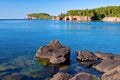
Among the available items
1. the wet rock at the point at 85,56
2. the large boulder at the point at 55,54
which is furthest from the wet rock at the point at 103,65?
the large boulder at the point at 55,54

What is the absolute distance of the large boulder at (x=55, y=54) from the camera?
162 feet

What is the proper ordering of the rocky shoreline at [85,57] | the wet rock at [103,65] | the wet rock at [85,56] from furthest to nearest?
the wet rock at [85,56] < the rocky shoreline at [85,57] < the wet rock at [103,65]

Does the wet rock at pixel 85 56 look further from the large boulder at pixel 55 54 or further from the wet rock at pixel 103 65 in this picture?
the wet rock at pixel 103 65

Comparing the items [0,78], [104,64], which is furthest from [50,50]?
[0,78]

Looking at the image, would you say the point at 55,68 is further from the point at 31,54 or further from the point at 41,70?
the point at 31,54

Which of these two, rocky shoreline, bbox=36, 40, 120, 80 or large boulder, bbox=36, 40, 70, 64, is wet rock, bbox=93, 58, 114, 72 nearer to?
rocky shoreline, bbox=36, 40, 120, 80

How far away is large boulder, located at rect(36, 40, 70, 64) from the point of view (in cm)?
4938

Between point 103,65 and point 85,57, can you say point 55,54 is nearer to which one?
point 85,57

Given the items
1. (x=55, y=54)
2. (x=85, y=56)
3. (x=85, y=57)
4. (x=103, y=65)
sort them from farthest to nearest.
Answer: (x=85, y=56)
(x=85, y=57)
(x=55, y=54)
(x=103, y=65)

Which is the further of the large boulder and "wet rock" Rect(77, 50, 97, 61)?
"wet rock" Rect(77, 50, 97, 61)

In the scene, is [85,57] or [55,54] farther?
[85,57]

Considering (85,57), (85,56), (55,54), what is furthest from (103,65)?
(55,54)

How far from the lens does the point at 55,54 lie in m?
50.2

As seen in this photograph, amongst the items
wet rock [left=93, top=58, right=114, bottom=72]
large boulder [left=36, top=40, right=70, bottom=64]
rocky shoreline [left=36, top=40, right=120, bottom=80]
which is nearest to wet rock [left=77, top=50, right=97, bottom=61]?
rocky shoreline [left=36, top=40, right=120, bottom=80]
